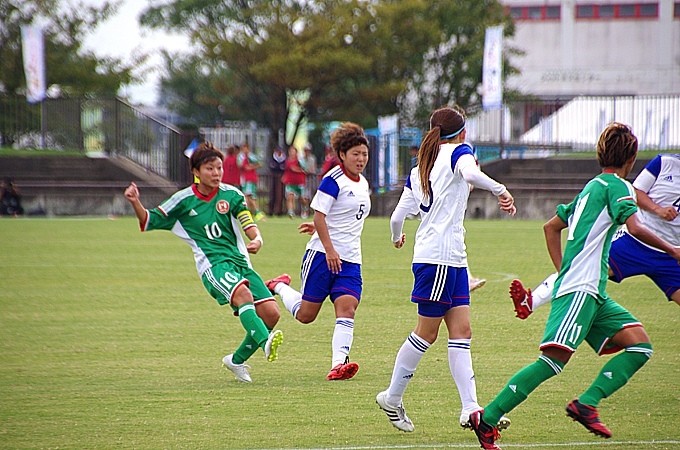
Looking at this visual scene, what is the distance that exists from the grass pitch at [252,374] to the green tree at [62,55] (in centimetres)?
2701

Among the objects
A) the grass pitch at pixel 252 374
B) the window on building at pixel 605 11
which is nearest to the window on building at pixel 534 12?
the window on building at pixel 605 11

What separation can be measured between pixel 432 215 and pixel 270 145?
35.8 metres

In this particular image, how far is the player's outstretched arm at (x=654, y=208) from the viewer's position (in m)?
5.88

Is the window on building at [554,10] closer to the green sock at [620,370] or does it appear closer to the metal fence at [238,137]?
the metal fence at [238,137]

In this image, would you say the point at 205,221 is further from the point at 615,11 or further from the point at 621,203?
the point at 615,11

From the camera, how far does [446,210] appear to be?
5.11 m

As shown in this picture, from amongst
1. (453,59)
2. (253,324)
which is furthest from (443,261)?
(453,59)

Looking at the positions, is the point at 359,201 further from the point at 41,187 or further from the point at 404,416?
the point at 41,187

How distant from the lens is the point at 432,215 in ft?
16.9

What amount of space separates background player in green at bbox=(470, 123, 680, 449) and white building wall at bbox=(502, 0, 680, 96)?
56.2m

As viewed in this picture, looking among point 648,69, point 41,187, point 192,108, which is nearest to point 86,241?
point 41,187

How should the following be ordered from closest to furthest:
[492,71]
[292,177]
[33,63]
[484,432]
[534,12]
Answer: [484,432]
[292,177]
[492,71]
[33,63]
[534,12]

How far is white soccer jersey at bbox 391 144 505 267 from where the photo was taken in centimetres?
504

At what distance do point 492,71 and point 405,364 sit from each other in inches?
929
